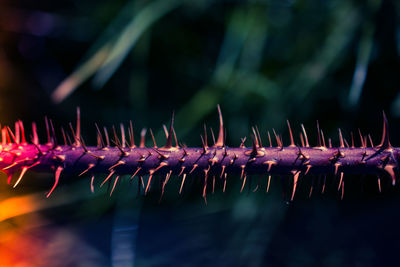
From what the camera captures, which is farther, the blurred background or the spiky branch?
the blurred background

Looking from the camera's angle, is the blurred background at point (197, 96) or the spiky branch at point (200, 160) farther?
the blurred background at point (197, 96)

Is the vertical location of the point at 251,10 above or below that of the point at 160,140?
above

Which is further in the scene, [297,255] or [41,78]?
[41,78]

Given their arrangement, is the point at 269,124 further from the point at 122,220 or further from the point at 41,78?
the point at 41,78

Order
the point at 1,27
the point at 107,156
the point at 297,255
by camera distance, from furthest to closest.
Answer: the point at 1,27 < the point at 297,255 < the point at 107,156

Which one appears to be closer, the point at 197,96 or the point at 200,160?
the point at 200,160

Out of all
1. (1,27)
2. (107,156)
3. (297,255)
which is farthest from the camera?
(1,27)

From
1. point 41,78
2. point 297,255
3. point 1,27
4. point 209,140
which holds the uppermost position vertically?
point 1,27

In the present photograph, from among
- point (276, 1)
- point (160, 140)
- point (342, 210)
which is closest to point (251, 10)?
point (276, 1)
